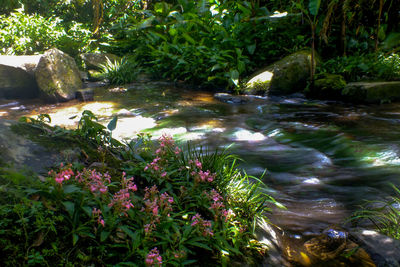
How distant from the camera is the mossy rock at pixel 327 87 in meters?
7.18

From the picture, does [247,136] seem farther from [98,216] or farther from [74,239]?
[74,239]

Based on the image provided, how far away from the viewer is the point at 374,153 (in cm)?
400

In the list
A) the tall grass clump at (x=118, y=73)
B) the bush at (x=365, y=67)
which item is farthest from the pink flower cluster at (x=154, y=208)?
the tall grass clump at (x=118, y=73)

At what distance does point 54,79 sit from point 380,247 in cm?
790

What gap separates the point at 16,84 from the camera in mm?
8172

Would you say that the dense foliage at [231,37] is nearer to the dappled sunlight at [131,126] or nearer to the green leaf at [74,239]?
the dappled sunlight at [131,126]

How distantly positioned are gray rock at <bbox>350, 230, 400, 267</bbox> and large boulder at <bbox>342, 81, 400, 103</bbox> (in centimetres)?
527

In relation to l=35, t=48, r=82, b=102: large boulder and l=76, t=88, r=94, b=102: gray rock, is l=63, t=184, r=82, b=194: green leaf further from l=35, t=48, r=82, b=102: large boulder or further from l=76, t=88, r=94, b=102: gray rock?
l=35, t=48, r=82, b=102: large boulder

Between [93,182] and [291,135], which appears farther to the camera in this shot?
[291,135]

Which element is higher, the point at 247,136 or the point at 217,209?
the point at 217,209

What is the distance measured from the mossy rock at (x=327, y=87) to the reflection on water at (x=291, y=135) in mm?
340

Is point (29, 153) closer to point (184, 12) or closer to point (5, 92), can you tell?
point (5, 92)

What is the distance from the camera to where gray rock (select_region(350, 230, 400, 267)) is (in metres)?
1.97

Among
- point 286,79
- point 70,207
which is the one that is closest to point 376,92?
point 286,79
